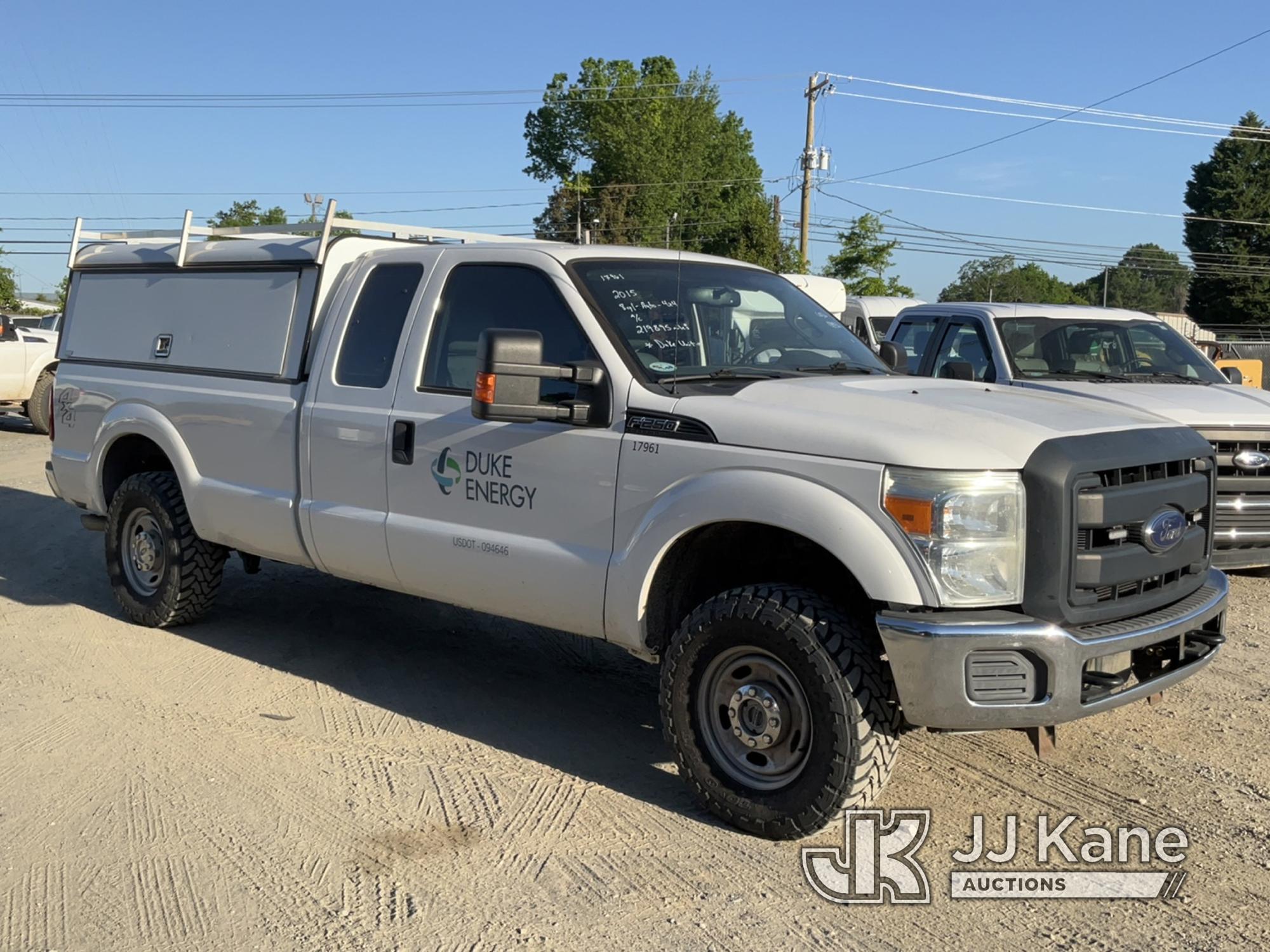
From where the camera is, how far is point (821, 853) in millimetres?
3990

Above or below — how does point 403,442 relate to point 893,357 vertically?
below

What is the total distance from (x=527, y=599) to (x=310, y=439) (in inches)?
59.2

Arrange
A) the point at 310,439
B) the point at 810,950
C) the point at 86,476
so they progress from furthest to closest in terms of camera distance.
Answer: the point at 86,476, the point at 310,439, the point at 810,950

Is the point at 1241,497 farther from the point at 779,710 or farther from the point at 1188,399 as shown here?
the point at 779,710

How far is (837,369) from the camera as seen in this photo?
493 centimetres

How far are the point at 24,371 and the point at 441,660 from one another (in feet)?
45.9

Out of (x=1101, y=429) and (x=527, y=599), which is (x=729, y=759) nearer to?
(x=527, y=599)

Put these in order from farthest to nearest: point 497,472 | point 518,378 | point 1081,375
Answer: point 1081,375 → point 497,472 → point 518,378

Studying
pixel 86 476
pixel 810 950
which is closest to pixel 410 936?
pixel 810 950

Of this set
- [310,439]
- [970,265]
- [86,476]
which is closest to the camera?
[310,439]

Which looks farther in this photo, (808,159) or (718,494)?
(808,159)

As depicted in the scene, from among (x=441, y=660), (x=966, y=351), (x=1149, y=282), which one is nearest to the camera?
(x=441, y=660)

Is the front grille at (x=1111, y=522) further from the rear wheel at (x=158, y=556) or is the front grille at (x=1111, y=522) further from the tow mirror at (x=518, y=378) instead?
the rear wheel at (x=158, y=556)

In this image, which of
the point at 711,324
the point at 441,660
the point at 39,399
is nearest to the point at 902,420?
the point at 711,324
